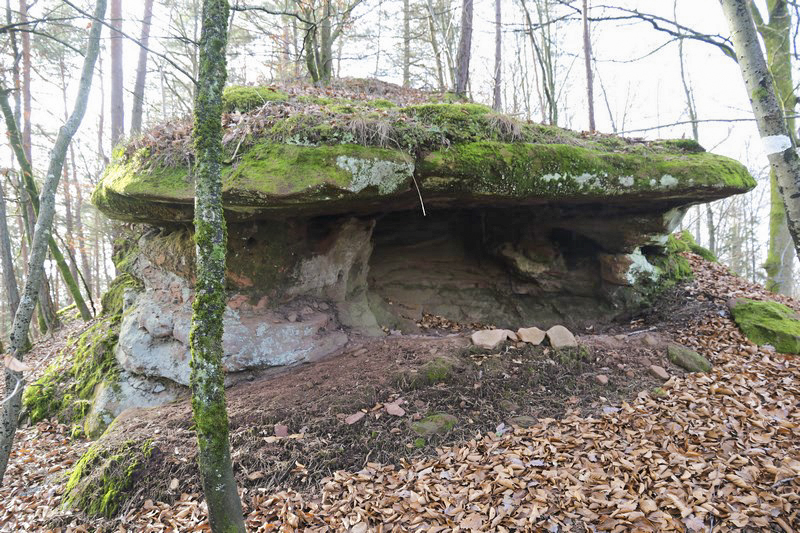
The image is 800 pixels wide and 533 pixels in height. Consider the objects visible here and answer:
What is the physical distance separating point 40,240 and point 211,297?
3.15m

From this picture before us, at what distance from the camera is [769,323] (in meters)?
5.39

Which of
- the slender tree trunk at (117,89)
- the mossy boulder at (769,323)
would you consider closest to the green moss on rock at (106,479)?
the mossy boulder at (769,323)

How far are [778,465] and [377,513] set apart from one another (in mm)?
3220

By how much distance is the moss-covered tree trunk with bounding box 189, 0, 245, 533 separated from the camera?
2.53 metres

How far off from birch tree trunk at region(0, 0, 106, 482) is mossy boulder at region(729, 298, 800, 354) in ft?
28.6

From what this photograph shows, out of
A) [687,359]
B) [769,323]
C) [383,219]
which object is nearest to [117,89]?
[383,219]

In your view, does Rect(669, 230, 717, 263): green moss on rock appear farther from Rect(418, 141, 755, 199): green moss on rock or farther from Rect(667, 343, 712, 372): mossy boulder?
Rect(667, 343, 712, 372): mossy boulder

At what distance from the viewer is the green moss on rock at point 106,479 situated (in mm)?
3633

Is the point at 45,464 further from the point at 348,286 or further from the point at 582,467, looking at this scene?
the point at 582,467

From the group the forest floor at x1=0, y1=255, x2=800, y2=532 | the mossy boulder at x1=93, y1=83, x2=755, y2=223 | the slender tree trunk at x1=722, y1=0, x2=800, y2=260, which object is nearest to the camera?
the forest floor at x1=0, y1=255, x2=800, y2=532

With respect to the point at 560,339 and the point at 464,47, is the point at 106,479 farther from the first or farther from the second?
the point at 464,47

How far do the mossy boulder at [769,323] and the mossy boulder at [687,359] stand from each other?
42.3 inches

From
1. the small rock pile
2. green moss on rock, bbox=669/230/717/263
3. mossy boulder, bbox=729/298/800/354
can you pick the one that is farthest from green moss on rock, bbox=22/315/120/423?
green moss on rock, bbox=669/230/717/263

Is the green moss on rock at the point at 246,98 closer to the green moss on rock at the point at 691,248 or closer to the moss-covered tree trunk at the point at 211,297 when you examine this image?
the moss-covered tree trunk at the point at 211,297
